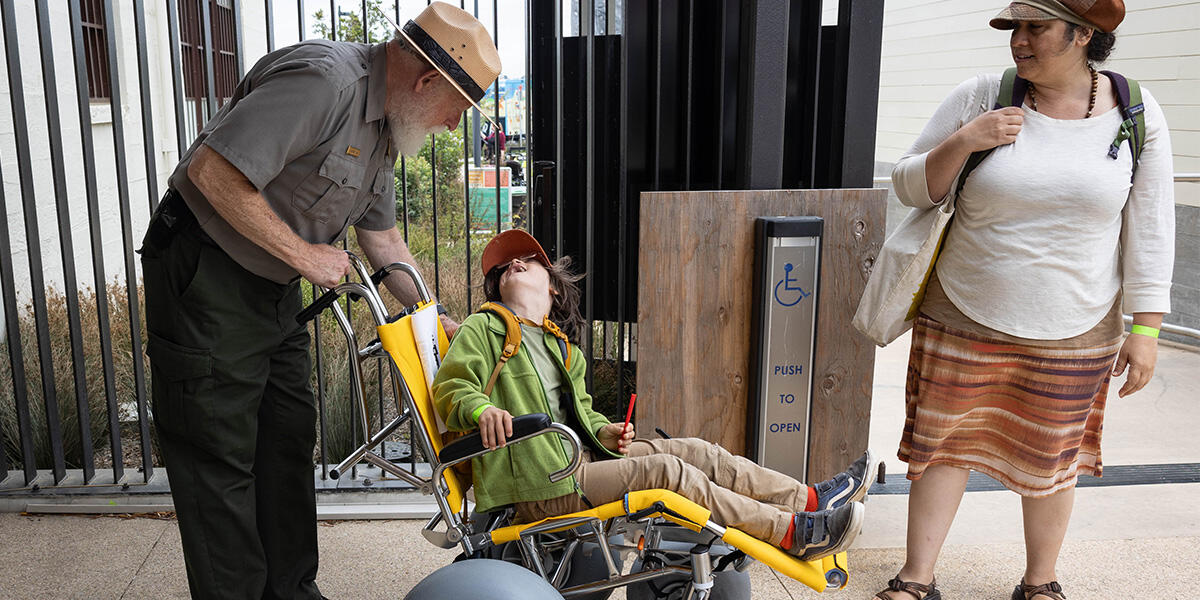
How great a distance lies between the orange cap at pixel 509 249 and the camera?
2453mm

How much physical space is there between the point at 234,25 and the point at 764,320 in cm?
206

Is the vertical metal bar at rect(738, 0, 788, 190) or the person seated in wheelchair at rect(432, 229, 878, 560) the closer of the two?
the person seated in wheelchair at rect(432, 229, 878, 560)

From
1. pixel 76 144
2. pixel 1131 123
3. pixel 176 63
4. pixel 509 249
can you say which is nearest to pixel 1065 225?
pixel 1131 123

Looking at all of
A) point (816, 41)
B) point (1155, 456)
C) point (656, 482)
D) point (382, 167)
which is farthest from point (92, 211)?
point (1155, 456)

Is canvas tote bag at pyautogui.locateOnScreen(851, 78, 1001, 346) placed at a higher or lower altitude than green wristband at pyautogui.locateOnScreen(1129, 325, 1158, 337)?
higher

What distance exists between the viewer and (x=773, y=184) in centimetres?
304

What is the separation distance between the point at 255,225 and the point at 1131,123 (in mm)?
2183

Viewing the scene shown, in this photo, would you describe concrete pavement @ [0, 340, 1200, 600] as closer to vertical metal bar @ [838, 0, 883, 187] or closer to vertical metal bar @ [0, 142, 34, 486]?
vertical metal bar @ [0, 142, 34, 486]

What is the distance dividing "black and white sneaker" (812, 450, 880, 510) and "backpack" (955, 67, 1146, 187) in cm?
87

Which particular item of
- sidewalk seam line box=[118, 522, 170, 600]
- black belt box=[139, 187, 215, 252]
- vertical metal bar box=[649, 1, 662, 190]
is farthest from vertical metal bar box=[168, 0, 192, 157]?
vertical metal bar box=[649, 1, 662, 190]

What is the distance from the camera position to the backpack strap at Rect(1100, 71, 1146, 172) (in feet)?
7.79

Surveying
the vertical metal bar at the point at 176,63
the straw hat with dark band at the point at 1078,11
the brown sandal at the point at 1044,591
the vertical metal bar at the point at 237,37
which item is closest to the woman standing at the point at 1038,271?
the straw hat with dark band at the point at 1078,11

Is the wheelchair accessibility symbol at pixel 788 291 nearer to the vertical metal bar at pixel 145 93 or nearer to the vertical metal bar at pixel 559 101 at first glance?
the vertical metal bar at pixel 559 101

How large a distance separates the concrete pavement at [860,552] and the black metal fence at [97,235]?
0.32 m
